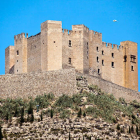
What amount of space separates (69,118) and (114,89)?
11528 mm

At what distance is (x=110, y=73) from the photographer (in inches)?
2817

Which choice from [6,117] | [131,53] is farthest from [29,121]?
[131,53]

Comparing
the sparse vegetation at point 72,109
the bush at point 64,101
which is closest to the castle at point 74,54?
the sparse vegetation at point 72,109

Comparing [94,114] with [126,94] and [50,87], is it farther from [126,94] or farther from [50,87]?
[126,94]

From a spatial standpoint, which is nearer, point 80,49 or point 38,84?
point 38,84

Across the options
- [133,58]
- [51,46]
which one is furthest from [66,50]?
[133,58]

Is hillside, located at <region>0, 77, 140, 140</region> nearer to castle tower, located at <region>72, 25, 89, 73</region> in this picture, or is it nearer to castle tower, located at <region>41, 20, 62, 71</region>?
castle tower, located at <region>41, 20, 62, 71</region>

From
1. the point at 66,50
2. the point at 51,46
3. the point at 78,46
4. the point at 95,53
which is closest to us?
the point at 51,46

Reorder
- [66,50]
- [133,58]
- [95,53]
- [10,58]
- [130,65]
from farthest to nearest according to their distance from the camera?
[133,58] < [130,65] < [10,58] < [95,53] < [66,50]

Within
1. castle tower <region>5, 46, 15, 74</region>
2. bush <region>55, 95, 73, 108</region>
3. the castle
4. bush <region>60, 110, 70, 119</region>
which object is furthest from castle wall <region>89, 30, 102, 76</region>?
bush <region>60, 110, 70, 119</region>

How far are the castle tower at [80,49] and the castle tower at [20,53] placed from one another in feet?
17.5

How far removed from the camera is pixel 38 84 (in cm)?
6022

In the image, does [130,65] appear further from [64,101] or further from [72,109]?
[72,109]

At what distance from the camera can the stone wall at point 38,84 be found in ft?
195
